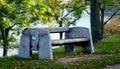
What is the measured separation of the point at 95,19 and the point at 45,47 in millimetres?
8775

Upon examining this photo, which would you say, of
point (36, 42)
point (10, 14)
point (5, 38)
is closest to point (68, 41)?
point (36, 42)

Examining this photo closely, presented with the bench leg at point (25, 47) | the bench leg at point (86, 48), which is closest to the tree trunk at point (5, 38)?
the bench leg at point (86, 48)

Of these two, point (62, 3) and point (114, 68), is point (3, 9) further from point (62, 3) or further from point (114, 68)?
point (62, 3)

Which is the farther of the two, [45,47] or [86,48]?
[86,48]

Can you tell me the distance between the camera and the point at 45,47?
40.4ft

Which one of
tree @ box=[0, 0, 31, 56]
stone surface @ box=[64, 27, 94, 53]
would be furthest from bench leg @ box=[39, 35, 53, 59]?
tree @ box=[0, 0, 31, 56]

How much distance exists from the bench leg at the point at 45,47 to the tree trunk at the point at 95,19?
861cm

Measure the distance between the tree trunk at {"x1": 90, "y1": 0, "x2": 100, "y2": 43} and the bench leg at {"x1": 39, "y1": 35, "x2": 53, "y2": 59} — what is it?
8.61 meters

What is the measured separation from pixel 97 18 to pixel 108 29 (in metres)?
32.4

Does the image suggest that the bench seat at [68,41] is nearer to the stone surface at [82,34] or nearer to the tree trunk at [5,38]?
the stone surface at [82,34]

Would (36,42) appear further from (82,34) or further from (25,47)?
(82,34)

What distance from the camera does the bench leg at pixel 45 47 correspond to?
40.2 ft

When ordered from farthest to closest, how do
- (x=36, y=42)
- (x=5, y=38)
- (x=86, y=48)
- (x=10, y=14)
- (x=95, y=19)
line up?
(x=5, y=38), (x=10, y=14), (x=95, y=19), (x=86, y=48), (x=36, y=42)

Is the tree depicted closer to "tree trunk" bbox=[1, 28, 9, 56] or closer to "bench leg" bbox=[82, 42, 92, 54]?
"tree trunk" bbox=[1, 28, 9, 56]
